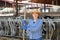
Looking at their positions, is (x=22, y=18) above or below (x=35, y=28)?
above

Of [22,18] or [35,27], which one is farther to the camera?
[22,18]

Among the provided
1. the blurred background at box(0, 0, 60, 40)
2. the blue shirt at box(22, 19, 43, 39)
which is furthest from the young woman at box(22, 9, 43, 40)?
the blurred background at box(0, 0, 60, 40)

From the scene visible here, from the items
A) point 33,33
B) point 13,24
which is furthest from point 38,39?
point 13,24

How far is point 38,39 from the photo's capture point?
17.8ft

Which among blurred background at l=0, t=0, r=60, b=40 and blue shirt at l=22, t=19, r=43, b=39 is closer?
blue shirt at l=22, t=19, r=43, b=39

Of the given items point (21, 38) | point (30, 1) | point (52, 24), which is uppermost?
point (30, 1)

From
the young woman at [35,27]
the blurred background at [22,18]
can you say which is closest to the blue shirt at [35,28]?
the young woman at [35,27]

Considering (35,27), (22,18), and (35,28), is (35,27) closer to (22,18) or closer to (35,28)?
(35,28)

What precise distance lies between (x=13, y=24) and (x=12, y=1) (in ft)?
7.45

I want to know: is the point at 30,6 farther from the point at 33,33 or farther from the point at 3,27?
the point at 33,33

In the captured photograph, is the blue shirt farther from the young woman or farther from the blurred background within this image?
the blurred background

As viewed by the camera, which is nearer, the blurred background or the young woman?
the young woman

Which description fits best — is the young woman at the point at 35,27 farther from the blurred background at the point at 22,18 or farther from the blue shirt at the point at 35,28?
the blurred background at the point at 22,18

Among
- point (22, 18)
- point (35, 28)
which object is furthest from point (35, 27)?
point (22, 18)
